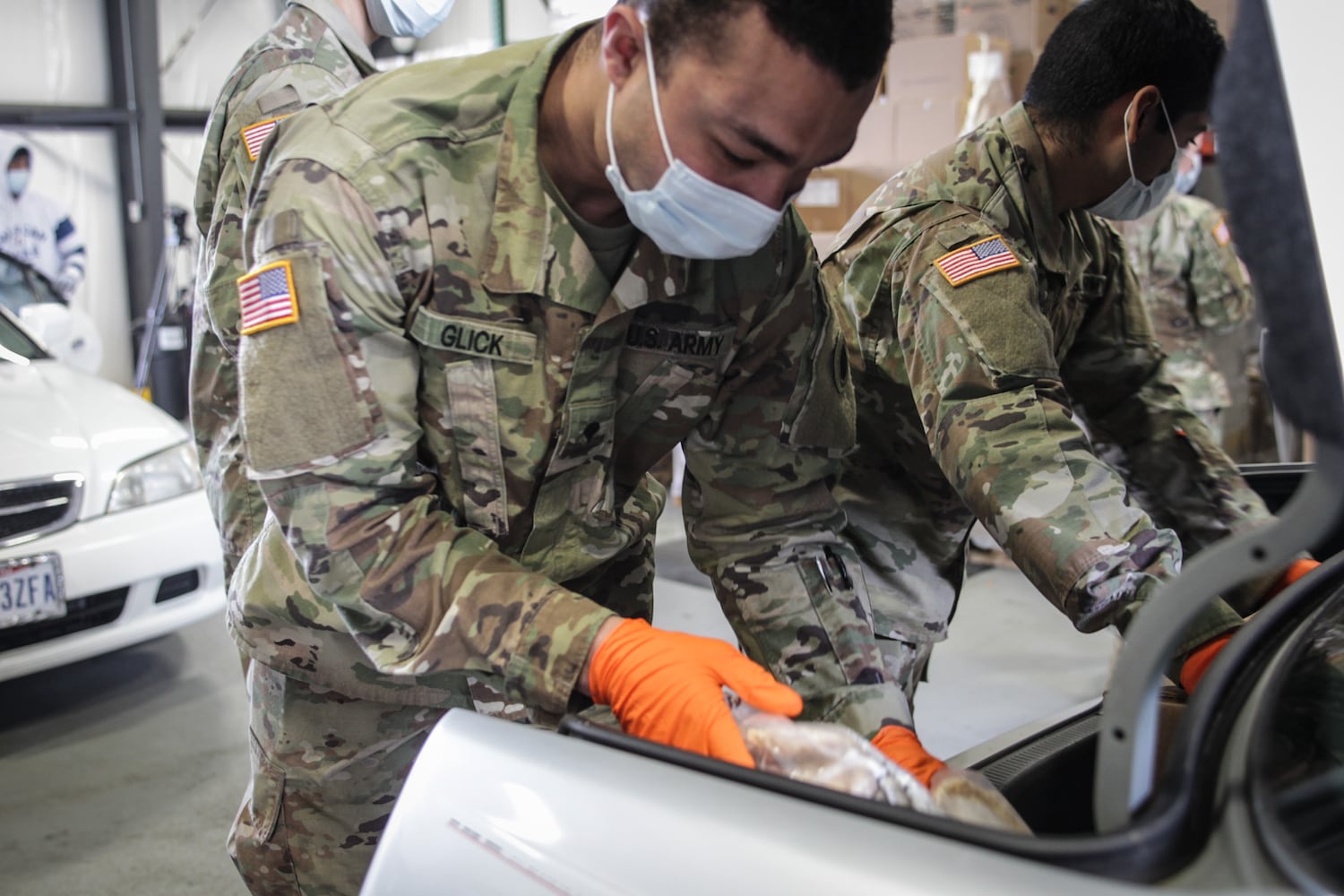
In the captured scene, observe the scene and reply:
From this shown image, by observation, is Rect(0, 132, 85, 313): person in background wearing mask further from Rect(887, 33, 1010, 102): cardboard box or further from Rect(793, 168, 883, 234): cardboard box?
Rect(887, 33, 1010, 102): cardboard box

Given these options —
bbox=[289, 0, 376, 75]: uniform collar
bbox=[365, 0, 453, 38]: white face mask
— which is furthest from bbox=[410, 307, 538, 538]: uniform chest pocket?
bbox=[365, 0, 453, 38]: white face mask

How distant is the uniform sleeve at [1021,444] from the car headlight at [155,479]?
2.09 meters

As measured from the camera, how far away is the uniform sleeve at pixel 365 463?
1020mm

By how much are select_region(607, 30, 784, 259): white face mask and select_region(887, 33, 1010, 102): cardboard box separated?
335 centimetres

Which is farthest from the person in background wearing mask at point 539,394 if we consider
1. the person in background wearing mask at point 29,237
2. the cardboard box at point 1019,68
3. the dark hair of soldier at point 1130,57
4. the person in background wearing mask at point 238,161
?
the person in background wearing mask at point 29,237

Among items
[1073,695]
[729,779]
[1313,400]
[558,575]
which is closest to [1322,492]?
[1313,400]

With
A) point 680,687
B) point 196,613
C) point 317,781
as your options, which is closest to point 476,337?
point 680,687

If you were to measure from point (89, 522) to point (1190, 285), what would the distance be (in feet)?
11.8

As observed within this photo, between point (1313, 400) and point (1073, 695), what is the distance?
2.74 meters

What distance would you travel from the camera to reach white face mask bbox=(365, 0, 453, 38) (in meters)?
2.06

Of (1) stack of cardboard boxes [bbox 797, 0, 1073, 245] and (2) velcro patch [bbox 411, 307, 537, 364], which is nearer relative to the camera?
(2) velcro patch [bbox 411, 307, 537, 364]

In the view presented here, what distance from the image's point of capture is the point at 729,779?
2.44ft

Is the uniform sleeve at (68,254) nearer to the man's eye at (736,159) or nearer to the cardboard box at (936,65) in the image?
the cardboard box at (936,65)

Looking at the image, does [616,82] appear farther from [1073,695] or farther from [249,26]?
[249,26]
